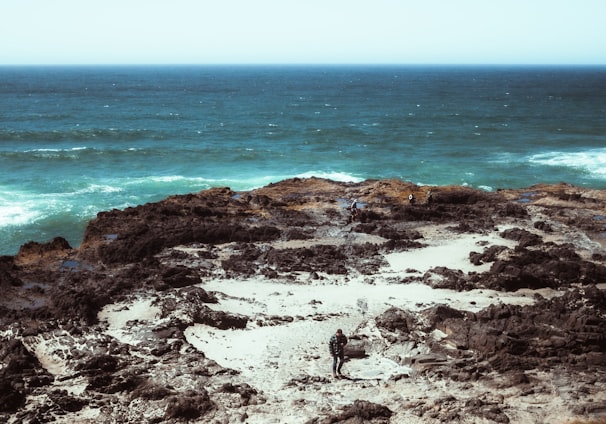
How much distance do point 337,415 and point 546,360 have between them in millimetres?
6884

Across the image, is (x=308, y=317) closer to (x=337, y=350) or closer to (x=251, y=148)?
(x=337, y=350)

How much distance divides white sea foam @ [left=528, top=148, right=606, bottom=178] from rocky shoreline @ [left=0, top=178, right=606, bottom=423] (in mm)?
23994

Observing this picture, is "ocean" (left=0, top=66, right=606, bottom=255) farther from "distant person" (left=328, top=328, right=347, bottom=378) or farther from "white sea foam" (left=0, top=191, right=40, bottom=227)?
"distant person" (left=328, top=328, right=347, bottom=378)

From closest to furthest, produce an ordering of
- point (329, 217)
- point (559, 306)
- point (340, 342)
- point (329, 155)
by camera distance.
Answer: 1. point (340, 342)
2. point (559, 306)
3. point (329, 217)
4. point (329, 155)

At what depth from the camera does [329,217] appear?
31281mm

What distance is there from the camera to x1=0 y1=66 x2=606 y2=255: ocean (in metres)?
44.6

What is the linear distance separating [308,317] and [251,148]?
147 feet

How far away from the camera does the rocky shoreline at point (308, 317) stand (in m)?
15.2

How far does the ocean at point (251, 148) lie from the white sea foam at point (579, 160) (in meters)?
0.18

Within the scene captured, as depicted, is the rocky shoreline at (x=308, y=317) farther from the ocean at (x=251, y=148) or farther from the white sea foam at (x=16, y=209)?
the ocean at (x=251, y=148)

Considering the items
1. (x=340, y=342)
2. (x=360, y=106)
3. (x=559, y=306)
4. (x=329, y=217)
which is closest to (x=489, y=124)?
(x=360, y=106)

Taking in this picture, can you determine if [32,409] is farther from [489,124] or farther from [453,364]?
[489,124]

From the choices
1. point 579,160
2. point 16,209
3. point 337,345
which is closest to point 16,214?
point 16,209

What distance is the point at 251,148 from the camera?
6350cm
